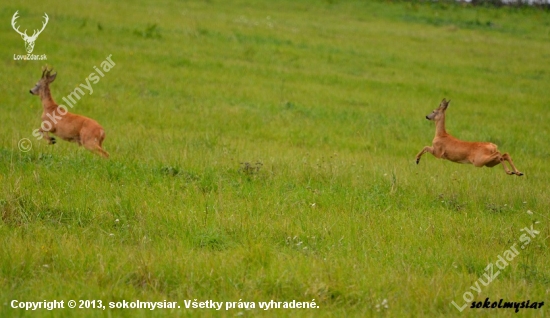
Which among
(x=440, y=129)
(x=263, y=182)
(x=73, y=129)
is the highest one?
(x=440, y=129)

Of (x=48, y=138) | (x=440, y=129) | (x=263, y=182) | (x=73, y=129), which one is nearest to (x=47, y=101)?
(x=73, y=129)

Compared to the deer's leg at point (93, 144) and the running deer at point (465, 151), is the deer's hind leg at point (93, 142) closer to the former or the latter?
the deer's leg at point (93, 144)

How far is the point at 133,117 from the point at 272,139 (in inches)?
113

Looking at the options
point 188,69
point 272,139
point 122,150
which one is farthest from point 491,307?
point 188,69

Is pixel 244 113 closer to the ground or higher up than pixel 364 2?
closer to the ground

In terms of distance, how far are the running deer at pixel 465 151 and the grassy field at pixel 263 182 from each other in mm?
295

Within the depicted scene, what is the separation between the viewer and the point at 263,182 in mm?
8609

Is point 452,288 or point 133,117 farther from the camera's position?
point 133,117

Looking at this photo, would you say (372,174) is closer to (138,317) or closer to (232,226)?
(232,226)

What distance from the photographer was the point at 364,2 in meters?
39.6

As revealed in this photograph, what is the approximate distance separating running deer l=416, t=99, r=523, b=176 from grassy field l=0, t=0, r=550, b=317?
0.29m

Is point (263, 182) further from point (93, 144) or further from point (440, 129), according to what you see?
point (440, 129)

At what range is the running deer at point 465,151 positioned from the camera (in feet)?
32.2

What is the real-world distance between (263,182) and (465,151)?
3398 mm
